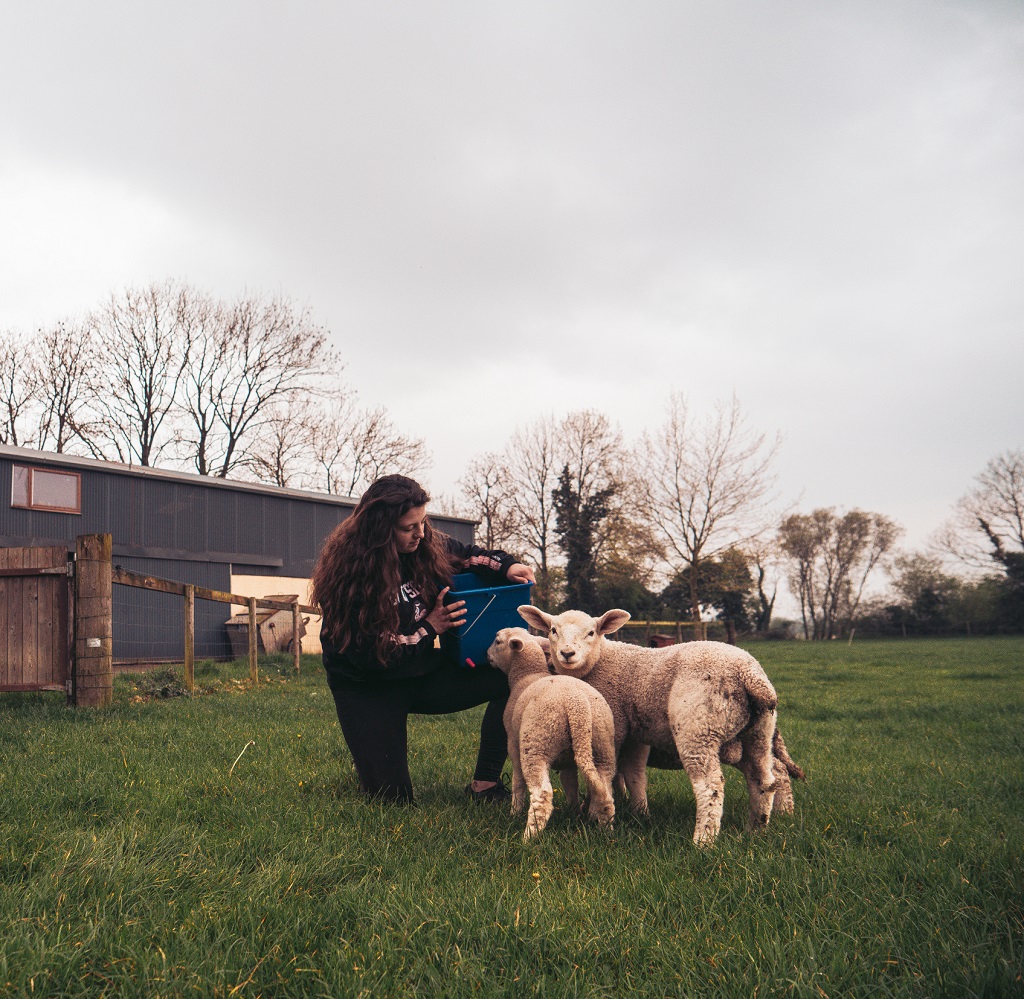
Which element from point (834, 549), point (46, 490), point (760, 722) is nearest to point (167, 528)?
point (46, 490)

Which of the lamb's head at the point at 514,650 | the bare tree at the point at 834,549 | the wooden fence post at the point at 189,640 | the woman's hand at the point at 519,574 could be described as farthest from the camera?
the bare tree at the point at 834,549

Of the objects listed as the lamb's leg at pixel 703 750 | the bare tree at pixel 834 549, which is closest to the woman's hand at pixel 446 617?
the lamb's leg at pixel 703 750

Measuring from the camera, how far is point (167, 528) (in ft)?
70.7

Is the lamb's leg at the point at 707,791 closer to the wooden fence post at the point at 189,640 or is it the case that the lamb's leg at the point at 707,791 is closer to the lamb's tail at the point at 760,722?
the lamb's tail at the point at 760,722

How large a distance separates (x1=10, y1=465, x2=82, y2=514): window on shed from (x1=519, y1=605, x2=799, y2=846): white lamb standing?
18834 mm

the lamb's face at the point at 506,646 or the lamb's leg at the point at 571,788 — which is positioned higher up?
the lamb's face at the point at 506,646

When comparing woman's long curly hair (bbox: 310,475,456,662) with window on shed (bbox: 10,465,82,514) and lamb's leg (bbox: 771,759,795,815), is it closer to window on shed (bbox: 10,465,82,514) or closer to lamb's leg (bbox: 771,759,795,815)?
lamb's leg (bbox: 771,759,795,815)

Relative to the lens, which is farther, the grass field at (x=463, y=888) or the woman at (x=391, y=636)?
the woman at (x=391, y=636)

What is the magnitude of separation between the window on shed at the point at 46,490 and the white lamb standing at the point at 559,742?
62.0 feet

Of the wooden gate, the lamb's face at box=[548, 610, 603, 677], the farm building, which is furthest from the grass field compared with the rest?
the farm building

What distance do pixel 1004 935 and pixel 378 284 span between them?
17.1m

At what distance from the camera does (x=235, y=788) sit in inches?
172

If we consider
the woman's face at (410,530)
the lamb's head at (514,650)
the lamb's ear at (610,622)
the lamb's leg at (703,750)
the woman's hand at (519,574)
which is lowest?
the lamb's leg at (703,750)

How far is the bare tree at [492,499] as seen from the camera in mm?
40750
